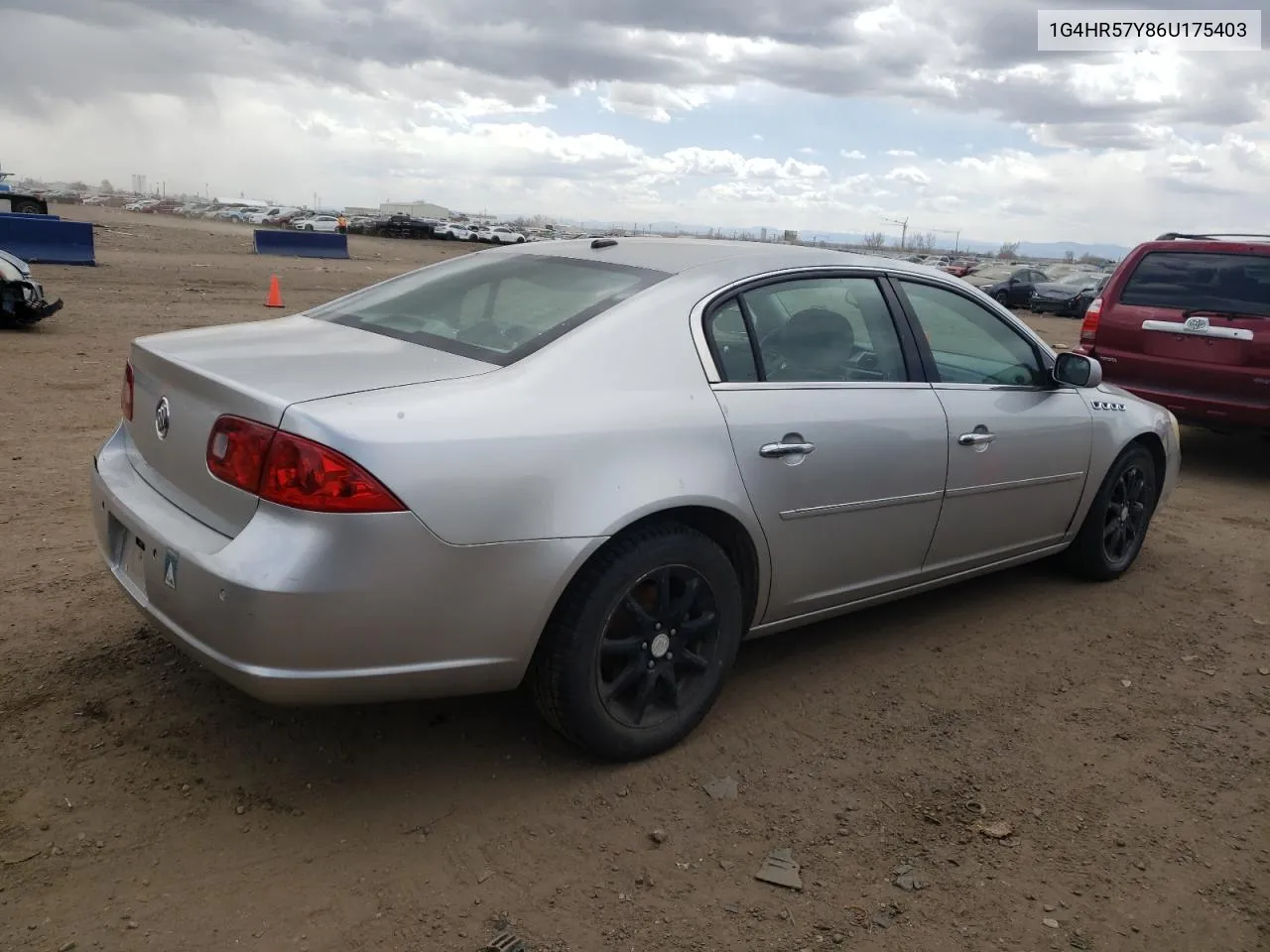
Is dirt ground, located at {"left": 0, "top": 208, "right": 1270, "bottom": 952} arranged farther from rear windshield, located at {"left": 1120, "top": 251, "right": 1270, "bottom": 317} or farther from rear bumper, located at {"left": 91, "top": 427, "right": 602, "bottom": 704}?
rear windshield, located at {"left": 1120, "top": 251, "right": 1270, "bottom": 317}

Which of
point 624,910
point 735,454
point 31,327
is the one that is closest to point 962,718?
point 735,454

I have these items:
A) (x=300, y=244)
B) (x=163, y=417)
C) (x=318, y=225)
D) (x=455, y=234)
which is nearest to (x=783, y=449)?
(x=163, y=417)

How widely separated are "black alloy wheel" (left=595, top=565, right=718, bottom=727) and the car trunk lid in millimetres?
816

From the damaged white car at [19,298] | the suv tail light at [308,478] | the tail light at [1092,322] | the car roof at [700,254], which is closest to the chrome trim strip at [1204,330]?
the tail light at [1092,322]

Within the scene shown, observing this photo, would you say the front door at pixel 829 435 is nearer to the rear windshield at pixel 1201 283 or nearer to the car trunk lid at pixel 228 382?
the car trunk lid at pixel 228 382

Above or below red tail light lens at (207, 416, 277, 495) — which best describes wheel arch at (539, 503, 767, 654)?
below

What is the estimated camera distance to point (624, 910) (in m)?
2.58

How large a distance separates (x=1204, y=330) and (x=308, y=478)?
23.3 feet

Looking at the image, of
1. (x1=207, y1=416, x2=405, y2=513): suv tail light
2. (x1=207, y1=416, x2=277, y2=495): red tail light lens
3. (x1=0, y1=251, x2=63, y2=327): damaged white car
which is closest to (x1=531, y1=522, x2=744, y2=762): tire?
(x1=207, y1=416, x2=405, y2=513): suv tail light

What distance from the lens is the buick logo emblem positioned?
3.04 meters

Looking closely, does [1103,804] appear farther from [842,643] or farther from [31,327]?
[31,327]

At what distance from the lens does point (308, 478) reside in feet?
8.41

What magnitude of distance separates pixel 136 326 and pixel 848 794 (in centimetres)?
1125

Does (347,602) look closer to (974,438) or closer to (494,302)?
(494,302)
